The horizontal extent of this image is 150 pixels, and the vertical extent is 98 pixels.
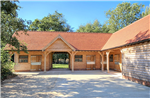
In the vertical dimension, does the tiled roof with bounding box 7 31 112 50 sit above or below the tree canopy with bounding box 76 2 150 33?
below

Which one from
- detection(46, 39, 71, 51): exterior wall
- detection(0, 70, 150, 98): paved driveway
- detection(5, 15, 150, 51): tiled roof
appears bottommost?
detection(0, 70, 150, 98): paved driveway

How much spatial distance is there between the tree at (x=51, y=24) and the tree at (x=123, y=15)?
47.7 feet

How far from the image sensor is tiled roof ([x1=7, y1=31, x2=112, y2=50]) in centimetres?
1584

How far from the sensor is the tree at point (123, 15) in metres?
31.2

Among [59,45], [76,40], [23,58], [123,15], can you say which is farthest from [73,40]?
[123,15]

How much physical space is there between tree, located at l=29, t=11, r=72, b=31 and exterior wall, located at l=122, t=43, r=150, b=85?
27377mm

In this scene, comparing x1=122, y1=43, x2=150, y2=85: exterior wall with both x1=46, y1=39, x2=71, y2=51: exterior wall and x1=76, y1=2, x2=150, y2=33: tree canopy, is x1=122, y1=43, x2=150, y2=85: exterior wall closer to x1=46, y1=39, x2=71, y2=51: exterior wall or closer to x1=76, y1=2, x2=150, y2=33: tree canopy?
x1=46, y1=39, x2=71, y2=51: exterior wall

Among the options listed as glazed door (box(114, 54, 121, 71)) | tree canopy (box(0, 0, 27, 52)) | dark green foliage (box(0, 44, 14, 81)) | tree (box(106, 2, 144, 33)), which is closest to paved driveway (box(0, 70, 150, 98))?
dark green foliage (box(0, 44, 14, 81))

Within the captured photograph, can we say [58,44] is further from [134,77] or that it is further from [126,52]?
[134,77]

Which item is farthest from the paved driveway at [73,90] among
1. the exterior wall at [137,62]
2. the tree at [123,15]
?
the tree at [123,15]

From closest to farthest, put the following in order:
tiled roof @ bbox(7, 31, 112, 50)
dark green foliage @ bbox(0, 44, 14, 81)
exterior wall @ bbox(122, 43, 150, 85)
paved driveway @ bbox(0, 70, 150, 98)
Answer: paved driveway @ bbox(0, 70, 150, 98) < exterior wall @ bbox(122, 43, 150, 85) < dark green foliage @ bbox(0, 44, 14, 81) < tiled roof @ bbox(7, 31, 112, 50)

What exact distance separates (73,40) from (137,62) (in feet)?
33.7

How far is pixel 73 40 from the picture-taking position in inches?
684

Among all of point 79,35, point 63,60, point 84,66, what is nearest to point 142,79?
point 84,66
